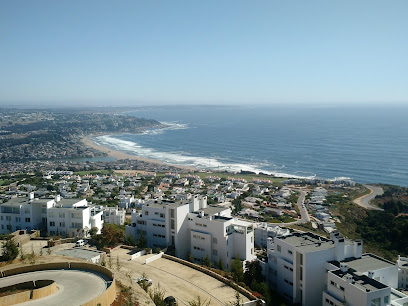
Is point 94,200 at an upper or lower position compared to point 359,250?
lower

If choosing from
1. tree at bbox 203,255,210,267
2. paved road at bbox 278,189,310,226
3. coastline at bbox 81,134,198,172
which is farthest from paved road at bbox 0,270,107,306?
coastline at bbox 81,134,198,172

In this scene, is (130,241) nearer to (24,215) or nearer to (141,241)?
(141,241)

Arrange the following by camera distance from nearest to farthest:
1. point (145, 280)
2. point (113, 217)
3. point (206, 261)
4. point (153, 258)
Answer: point (145, 280), point (153, 258), point (206, 261), point (113, 217)

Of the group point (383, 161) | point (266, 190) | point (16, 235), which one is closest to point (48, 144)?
point (266, 190)

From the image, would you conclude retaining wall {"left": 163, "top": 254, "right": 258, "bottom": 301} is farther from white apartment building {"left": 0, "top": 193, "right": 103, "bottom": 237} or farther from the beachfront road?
the beachfront road

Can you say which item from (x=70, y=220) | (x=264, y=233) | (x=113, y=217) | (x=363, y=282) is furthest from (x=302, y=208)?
(x=363, y=282)

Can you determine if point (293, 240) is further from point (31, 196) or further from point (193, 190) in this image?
point (193, 190)
